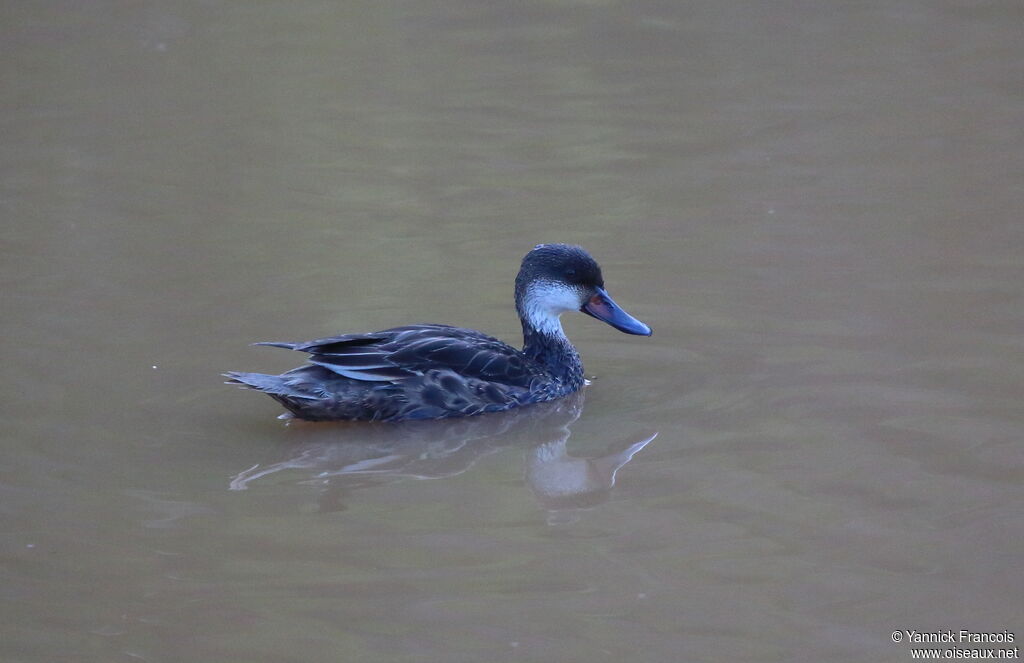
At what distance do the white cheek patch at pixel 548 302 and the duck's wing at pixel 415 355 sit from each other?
0.44 meters

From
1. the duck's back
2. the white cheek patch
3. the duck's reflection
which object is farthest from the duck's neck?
the duck's back

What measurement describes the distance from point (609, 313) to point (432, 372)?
1211mm

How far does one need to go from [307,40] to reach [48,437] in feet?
31.0

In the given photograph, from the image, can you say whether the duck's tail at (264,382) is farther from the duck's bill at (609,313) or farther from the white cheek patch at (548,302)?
the duck's bill at (609,313)

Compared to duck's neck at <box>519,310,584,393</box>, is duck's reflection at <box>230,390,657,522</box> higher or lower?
lower

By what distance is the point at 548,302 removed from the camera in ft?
26.2

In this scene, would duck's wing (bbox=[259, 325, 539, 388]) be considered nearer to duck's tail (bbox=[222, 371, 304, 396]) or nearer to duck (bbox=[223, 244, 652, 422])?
duck (bbox=[223, 244, 652, 422])

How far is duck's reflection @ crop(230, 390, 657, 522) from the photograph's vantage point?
6.46 m

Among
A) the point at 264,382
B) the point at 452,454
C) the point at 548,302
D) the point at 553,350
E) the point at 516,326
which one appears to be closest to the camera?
the point at 452,454

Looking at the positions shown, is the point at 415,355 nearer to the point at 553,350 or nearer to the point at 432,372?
the point at 432,372

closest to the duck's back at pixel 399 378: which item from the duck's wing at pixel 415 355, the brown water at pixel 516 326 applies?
the duck's wing at pixel 415 355

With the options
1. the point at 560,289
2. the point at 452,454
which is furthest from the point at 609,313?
the point at 452,454

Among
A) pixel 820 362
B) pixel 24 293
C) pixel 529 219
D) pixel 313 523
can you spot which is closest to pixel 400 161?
pixel 529 219

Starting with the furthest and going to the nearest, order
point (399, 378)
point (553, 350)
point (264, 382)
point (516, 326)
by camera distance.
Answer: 1. point (516, 326)
2. point (553, 350)
3. point (399, 378)
4. point (264, 382)
